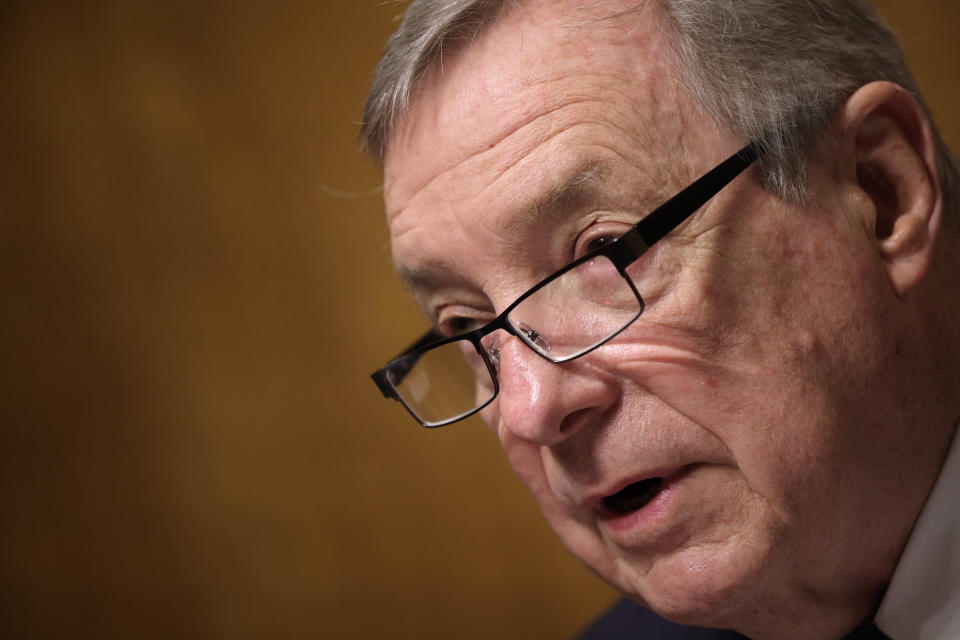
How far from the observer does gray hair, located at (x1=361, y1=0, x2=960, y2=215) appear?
0.83 metres

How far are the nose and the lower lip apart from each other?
11 cm

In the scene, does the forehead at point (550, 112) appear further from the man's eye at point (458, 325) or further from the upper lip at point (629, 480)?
the upper lip at point (629, 480)

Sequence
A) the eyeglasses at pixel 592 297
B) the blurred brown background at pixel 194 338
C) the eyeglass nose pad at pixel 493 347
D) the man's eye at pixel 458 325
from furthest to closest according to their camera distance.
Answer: the blurred brown background at pixel 194 338 < the man's eye at pixel 458 325 < the eyeglass nose pad at pixel 493 347 < the eyeglasses at pixel 592 297

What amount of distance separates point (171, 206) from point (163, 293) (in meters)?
0.22

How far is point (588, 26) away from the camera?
2.81 feet

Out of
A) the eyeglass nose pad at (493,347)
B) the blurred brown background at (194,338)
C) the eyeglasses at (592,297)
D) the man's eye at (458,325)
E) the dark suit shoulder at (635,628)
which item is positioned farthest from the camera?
the blurred brown background at (194,338)

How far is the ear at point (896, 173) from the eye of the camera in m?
0.85

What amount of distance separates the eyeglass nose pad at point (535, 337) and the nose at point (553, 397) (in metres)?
0.01

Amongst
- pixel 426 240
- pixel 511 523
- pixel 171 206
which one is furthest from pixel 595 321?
pixel 171 206

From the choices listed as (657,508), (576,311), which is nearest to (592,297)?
(576,311)

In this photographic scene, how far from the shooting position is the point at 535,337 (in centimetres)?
85

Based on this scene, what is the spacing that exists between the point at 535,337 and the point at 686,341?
0.16 meters

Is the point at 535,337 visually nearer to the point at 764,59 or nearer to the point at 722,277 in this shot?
the point at 722,277

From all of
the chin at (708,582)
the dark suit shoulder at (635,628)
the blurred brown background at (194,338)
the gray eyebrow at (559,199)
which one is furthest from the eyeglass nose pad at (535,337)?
the blurred brown background at (194,338)
